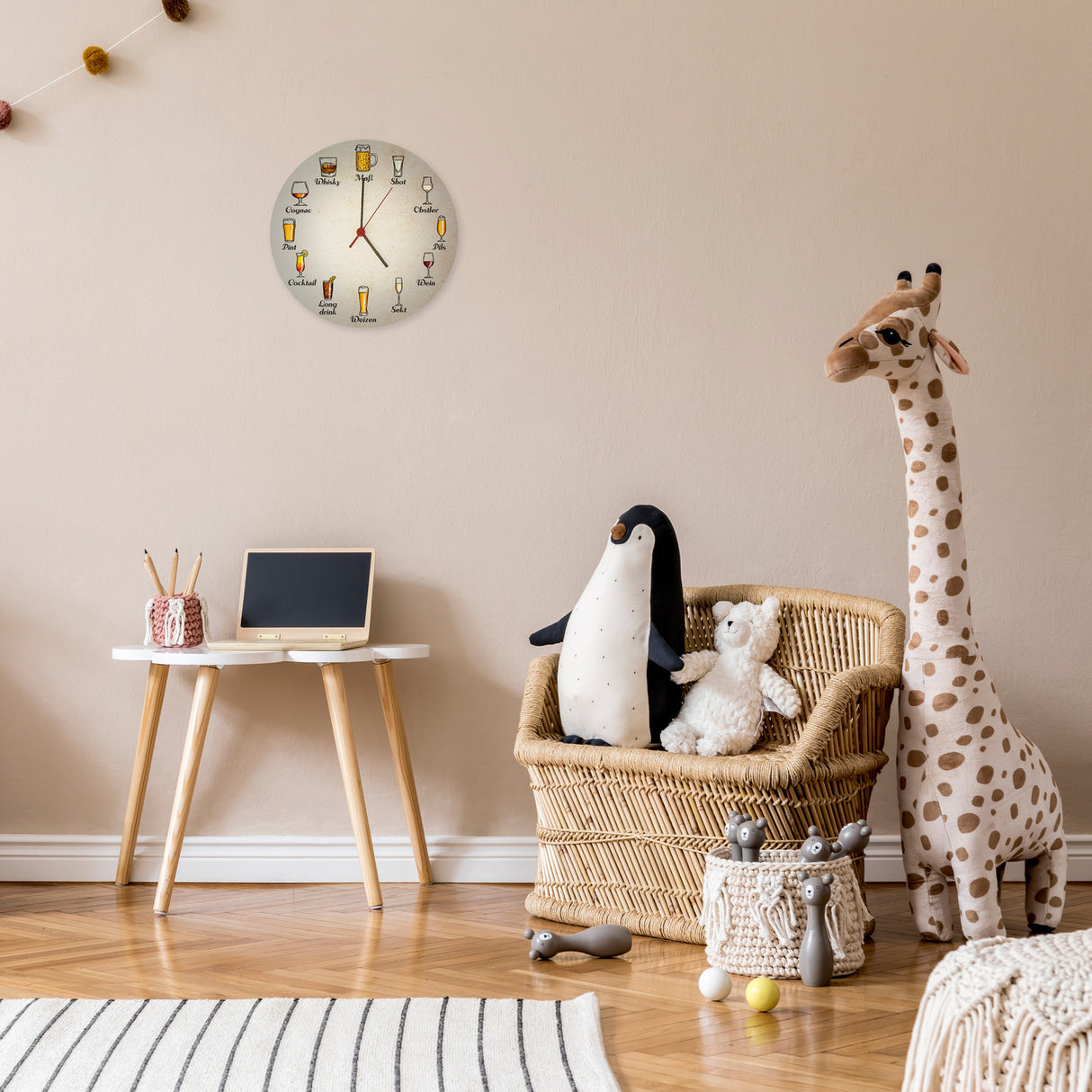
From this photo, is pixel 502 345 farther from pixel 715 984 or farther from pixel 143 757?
pixel 715 984

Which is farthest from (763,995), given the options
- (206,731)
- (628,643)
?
(206,731)

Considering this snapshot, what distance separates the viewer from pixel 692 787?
1911mm

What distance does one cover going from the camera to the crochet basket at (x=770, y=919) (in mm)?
1731

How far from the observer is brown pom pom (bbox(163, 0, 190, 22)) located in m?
2.51

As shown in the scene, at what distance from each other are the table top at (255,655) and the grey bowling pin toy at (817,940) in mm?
950

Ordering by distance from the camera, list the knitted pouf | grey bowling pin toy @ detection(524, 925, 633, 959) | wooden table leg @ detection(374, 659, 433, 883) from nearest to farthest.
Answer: the knitted pouf → grey bowling pin toy @ detection(524, 925, 633, 959) → wooden table leg @ detection(374, 659, 433, 883)

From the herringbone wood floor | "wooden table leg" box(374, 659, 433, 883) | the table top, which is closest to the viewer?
the herringbone wood floor

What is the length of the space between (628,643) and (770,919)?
0.57m

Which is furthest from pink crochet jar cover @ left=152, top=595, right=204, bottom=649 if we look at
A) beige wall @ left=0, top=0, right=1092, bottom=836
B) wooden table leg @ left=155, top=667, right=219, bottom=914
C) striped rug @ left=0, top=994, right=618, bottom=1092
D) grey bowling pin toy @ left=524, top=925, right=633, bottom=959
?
grey bowling pin toy @ left=524, top=925, right=633, bottom=959

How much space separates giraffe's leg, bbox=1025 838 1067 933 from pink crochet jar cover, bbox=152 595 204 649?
161 centimetres

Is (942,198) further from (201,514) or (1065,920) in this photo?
(201,514)

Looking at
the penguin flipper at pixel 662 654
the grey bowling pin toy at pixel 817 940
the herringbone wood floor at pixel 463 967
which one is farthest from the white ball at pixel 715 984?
the penguin flipper at pixel 662 654

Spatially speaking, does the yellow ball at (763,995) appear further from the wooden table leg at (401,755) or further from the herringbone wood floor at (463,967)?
the wooden table leg at (401,755)

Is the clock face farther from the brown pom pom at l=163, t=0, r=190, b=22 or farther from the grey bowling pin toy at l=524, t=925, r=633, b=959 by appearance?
the grey bowling pin toy at l=524, t=925, r=633, b=959
